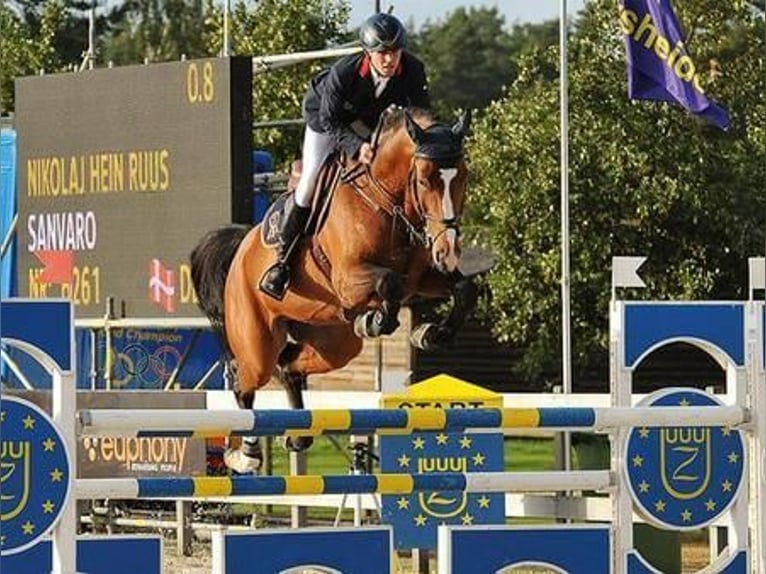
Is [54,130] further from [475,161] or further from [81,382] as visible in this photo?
[475,161]

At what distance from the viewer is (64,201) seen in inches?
463

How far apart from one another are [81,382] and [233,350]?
3921mm

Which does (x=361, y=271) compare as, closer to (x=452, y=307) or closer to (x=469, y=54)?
(x=452, y=307)

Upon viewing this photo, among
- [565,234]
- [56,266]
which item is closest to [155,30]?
[565,234]

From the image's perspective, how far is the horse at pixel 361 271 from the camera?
7852mm

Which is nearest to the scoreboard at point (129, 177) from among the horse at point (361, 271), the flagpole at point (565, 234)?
the horse at point (361, 271)

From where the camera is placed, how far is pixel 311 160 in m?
8.48

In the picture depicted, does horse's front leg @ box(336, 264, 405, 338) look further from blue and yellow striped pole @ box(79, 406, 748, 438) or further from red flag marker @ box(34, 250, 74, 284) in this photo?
red flag marker @ box(34, 250, 74, 284)

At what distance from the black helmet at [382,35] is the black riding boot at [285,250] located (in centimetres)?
77

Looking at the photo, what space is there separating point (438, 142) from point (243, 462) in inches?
70.5

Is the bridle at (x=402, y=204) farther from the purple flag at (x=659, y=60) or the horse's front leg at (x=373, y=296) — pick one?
the purple flag at (x=659, y=60)

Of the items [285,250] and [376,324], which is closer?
[376,324]

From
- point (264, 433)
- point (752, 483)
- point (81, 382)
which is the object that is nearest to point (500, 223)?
point (81, 382)

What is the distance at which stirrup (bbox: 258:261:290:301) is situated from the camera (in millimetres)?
8453
